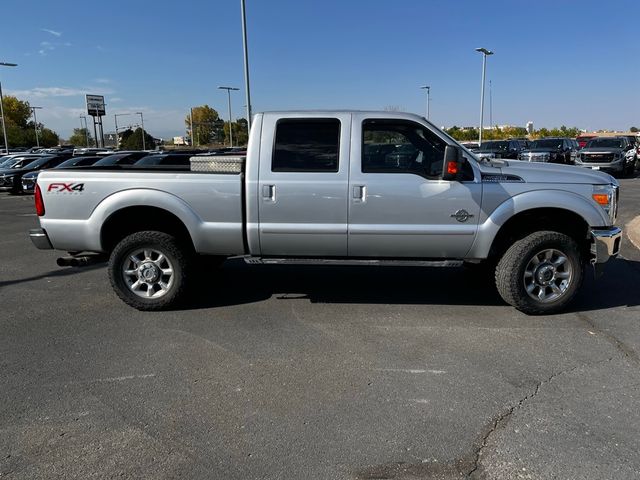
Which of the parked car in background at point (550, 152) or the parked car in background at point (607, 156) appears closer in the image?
the parked car in background at point (607, 156)

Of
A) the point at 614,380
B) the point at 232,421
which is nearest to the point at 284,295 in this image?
the point at 232,421

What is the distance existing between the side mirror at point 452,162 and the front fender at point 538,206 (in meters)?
0.59

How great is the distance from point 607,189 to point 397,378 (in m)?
3.01

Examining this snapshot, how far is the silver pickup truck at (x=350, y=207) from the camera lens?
16.6 ft

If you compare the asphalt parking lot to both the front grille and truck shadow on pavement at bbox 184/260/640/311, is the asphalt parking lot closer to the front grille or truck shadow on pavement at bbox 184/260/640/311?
truck shadow on pavement at bbox 184/260/640/311

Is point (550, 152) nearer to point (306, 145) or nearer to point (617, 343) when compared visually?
point (617, 343)

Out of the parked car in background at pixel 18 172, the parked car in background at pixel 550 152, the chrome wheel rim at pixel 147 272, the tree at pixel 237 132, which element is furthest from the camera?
the tree at pixel 237 132

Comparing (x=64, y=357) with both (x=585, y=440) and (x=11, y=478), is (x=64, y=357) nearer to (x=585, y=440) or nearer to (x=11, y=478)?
(x=11, y=478)

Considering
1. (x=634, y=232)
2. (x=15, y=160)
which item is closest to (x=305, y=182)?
(x=634, y=232)

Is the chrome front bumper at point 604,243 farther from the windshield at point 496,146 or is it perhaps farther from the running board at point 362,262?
the windshield at point 496,146

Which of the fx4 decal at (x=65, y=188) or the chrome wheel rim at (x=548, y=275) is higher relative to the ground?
the fx4 decal at (x=65, y=188)

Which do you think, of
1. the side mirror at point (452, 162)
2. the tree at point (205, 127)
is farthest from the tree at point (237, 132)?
the side mirror at point (452, 162)

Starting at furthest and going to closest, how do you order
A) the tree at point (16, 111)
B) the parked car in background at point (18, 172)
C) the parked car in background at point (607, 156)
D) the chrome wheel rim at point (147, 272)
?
the tree at point (16, 111) < the parked car in background at point (607, 156) < the parked car in background at point (18, 172) < the chrome wheel rim at point (147, 272)

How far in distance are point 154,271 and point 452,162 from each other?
10.6 ft
